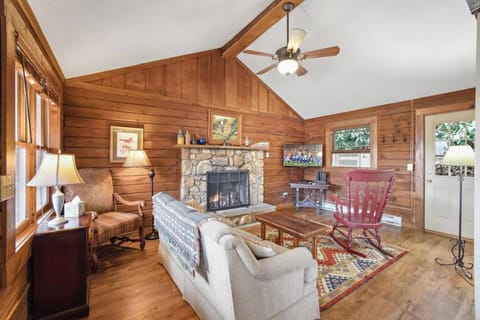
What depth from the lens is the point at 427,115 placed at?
12.4 ft

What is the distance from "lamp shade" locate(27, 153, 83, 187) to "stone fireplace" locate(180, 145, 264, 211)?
2.07 metres

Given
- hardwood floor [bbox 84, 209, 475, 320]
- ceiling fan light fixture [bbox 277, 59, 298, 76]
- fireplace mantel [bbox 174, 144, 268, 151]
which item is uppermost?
ceiling fan light fixture [bbox 277, 59, 298, 76]

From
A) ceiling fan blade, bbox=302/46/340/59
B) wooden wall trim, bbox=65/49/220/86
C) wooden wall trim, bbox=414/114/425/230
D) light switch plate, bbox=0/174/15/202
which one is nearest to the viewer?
light switch plate, bbox=0/174/15/202

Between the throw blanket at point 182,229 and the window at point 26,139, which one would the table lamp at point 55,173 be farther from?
the throw blanket at point 182,229

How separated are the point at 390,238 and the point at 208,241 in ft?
11.1

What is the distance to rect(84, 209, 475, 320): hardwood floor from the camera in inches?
68.7

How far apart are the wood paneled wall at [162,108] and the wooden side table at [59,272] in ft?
6.14

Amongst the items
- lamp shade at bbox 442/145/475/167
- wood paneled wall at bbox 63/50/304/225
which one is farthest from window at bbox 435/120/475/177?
wood paneled wall at bbox 63/50/304/225

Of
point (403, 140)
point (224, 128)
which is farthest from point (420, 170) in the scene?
point (224, 128)

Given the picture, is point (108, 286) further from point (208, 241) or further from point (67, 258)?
point (208, 241)

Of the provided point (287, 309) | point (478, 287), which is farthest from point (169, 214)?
point (478, 287)

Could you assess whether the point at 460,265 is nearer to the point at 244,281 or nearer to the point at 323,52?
the point at 244,281

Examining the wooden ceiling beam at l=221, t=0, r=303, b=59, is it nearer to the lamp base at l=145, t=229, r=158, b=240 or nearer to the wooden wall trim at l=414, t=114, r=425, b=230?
the wooden wall trim at l=414, t=114, r=425, b=230

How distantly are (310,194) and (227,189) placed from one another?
2412mm
